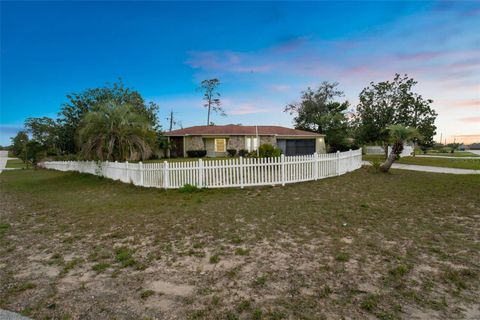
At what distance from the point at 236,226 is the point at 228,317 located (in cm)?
258

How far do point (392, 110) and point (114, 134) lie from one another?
25.4 m

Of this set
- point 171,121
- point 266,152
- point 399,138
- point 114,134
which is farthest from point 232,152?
point 171,121

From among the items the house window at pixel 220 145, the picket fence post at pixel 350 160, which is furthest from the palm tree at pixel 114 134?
the house window at pixel 220 145

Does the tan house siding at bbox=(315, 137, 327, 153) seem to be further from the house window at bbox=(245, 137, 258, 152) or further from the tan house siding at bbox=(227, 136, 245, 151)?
the tan house siding at bbox=(227, 136, 245, 151)

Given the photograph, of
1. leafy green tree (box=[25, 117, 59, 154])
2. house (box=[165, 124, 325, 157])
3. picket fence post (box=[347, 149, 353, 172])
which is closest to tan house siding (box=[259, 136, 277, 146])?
house (box=[165, 124, 325, 157])

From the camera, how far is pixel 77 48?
14.2 m

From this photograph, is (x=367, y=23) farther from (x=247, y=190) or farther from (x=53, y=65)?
(x=53, y=65)

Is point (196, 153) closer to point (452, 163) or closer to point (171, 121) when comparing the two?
point (452, 163)

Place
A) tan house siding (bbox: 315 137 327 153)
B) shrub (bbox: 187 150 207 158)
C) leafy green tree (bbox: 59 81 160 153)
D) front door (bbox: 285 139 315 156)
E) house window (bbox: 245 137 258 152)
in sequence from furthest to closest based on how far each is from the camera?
tan house siding (bbox: 315 137 327 153) → front door (bbox: 285 139 315 156) → house window (bbox: 245 137 258 152) → shrub (bbox: 187 150 207 158) → leafy green tree (bbox: 59 81 160 153)

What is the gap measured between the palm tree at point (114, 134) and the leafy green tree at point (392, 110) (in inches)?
872

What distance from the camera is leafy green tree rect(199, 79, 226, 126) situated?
122ft

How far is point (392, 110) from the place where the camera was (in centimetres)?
2358

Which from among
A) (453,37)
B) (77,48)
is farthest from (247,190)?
(77,48)

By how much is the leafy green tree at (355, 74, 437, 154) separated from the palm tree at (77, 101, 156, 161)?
2214cm
